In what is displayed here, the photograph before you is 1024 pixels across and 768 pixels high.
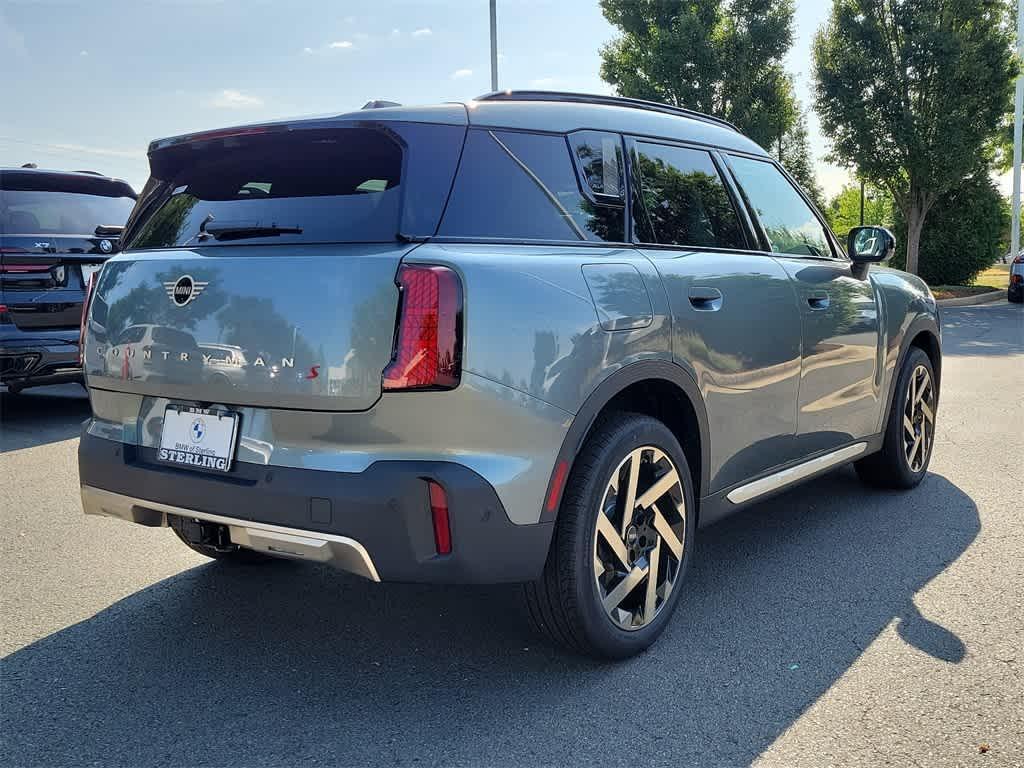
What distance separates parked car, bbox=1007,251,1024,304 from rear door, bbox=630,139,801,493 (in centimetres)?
1943

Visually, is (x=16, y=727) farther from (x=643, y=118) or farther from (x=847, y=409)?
(x=847, y=409)

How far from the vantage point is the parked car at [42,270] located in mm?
7176

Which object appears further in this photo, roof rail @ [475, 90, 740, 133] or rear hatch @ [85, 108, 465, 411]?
roof rail @ [475, 90, 740, 133]

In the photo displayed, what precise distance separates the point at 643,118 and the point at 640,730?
2.25 m

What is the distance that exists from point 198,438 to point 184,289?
0.46 metres

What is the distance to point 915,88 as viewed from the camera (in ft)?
81.4

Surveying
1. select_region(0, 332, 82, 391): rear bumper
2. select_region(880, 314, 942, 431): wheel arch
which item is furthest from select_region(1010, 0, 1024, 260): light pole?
select_region(0, 332, 82, 391): rear bumper

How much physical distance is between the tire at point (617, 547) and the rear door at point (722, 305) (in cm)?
30

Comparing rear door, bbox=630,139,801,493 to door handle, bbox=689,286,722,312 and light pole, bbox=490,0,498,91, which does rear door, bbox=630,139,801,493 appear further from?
light pole, bbox=490,0,498,91

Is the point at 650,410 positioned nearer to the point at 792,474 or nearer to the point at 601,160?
the point at 601,160

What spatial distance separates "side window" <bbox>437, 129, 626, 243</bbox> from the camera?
2.84 m

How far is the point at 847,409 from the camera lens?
4.46m

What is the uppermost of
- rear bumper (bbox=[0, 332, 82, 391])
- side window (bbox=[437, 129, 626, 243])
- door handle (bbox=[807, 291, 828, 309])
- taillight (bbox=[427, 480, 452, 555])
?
side window (bbox=[437, 129, 626, 243])

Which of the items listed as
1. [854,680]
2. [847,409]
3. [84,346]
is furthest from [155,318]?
[847,409]
